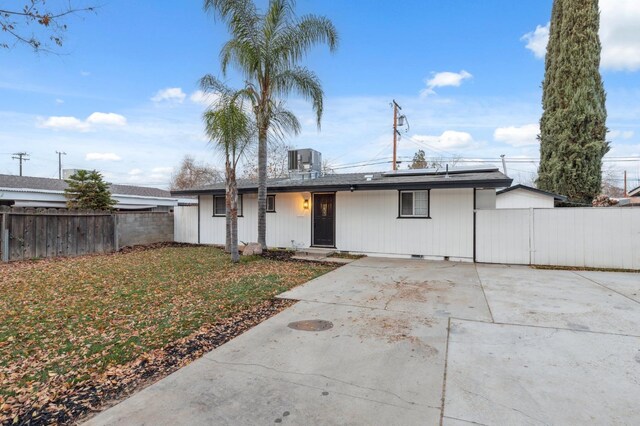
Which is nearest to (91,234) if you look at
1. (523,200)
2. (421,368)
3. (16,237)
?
(16,237)

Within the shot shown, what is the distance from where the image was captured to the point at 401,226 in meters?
10.4

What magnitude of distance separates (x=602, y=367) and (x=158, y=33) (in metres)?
12.4

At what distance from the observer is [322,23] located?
10062 mm

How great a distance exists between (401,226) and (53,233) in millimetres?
10589

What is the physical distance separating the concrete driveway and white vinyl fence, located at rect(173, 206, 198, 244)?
9.93m

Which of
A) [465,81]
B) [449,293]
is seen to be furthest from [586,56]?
[449,293]

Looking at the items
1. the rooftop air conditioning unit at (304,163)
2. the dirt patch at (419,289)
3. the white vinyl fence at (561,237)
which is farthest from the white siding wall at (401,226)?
the dirt patch at (419,289)

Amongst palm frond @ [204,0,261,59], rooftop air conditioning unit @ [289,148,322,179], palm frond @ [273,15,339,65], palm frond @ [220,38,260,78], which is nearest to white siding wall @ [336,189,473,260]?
rooftop air conditioning unit @ [289,148,322,179]

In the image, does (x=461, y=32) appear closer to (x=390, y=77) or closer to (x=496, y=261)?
(x=390, y=77)

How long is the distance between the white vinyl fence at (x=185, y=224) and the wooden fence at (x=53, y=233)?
9.76 feet

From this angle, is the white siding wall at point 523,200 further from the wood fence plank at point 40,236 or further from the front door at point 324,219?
the wood fence plank at point 40,236

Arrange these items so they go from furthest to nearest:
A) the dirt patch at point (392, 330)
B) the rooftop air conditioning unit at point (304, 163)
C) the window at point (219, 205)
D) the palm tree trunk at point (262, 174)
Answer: the window at point (219, 205)
the rooftop air conditioning unit at point (304, 163)
the palm tree trunk at point (262, 174)
the dirt patch at point (392, 330)

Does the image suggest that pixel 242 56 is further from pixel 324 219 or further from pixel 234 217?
pixel 324 219

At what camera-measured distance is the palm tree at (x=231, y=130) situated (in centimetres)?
864
